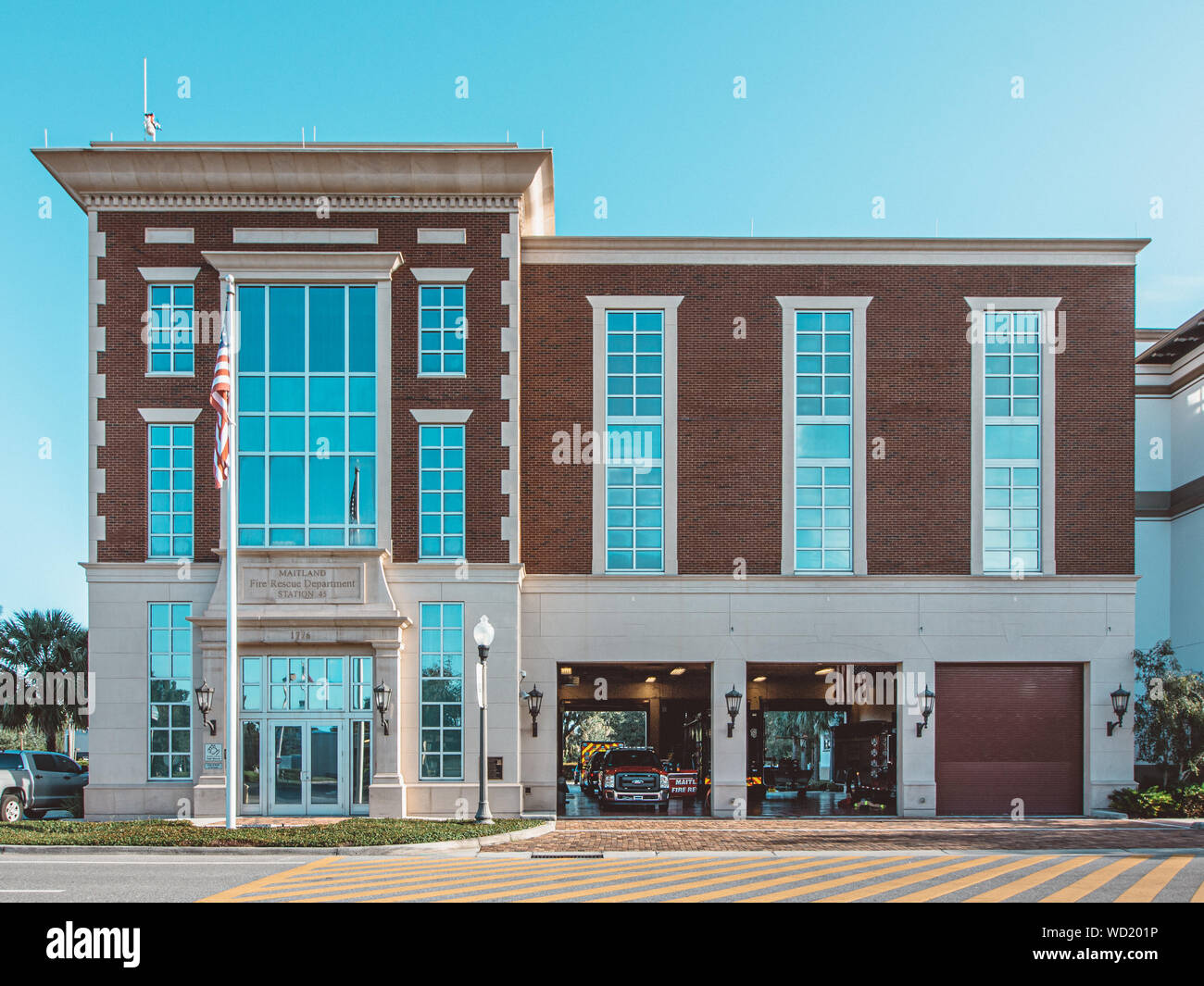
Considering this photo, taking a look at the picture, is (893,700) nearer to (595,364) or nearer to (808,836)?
(808,836)

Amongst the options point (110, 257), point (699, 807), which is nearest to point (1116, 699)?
point (699, 807)

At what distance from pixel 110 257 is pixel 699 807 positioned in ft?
60.3

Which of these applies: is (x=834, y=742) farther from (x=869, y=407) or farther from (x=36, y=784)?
(x=36, y=784)

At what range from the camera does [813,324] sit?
88.4 feet

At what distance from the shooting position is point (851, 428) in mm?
26750

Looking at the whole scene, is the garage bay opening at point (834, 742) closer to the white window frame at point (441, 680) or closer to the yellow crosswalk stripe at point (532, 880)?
the white window frame at point (441, 680)

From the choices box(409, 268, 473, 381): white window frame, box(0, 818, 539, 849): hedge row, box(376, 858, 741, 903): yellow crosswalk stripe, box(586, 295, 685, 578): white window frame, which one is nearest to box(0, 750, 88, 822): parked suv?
box(0, 818, 539, 849): hedge row

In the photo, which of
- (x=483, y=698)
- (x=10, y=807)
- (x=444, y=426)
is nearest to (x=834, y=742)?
(x=483, y=698)

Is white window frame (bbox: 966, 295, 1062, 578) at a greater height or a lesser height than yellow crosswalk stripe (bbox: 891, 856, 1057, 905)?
greater

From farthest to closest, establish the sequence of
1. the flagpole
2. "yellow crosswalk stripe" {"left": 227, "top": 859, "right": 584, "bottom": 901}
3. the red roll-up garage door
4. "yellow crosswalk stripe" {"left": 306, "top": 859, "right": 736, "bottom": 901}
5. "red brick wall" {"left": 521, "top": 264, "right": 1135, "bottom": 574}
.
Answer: "red brick wall" {"left": 521, "top": 264, "right": 1135, "bottom": 574}
the red roll-up garage door
the flagpole
"yellow crosswalk stripe" {"left": 227, "top": 859, "right": 584, "bottom": 901}
"yellow crosswalk stripe" {"left": 306, "top": 859, "right": 736, "bottom": 901}

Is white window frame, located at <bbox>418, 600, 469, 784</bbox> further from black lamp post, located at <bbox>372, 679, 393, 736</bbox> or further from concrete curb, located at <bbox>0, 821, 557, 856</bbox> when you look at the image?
concrete curb, located at <bbox>0, 821, 557, 856</bbox>

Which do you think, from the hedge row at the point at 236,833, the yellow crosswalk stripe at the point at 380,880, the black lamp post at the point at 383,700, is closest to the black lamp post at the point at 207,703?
the hedge row at the point at 236,833

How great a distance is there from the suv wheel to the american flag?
10436 millimetres

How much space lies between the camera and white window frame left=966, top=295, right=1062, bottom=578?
26453 millimetres
